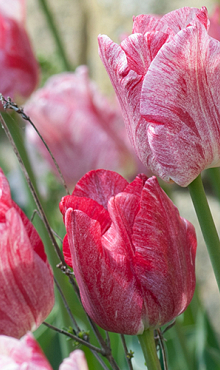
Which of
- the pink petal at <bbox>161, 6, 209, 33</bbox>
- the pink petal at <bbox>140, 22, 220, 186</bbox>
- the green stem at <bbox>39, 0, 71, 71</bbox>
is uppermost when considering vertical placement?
the green stem at <bbox>39, 0, 71, 71</bbox>

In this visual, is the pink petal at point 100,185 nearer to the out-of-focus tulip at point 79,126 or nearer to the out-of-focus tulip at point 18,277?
the out-of-focus tulip at point 18,277

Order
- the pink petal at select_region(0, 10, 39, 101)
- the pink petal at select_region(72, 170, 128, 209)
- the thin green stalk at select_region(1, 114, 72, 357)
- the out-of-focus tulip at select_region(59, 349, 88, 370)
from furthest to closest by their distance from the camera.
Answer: the pink petal at select_region(0, 10, 39, 101) → the thin green stalk at select_region(1, 114, 72, 357) → the pink petal at select_region(72, 170, 128, 209) → the out-of-focus tulip at select_region(59, 349, 88, 370)

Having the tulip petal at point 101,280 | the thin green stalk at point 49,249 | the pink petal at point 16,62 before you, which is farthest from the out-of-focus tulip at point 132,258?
the pink petal at point 16,62

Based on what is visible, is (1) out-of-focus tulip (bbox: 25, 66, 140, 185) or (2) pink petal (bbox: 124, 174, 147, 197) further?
(1) out-of-focus tulip (bbox: 25, 66, 140, 185)

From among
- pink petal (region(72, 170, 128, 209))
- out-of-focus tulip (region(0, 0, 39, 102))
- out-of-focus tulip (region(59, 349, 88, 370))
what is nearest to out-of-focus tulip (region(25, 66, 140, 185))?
out-of-focus tulip (region(0, 0, 39, 102))

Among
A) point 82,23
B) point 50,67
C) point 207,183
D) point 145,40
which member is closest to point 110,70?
point 145,40

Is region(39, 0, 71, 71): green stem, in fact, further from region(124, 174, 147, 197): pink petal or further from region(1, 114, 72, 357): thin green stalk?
Result: region(124, 174, 147, 197): pink petal

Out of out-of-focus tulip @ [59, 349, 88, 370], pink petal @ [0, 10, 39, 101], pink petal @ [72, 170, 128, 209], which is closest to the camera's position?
out-of-focus tulip @ [59, 349, 88, 370]

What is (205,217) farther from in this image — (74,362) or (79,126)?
(79,126)

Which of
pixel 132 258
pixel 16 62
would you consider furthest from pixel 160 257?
pixel 16 62
